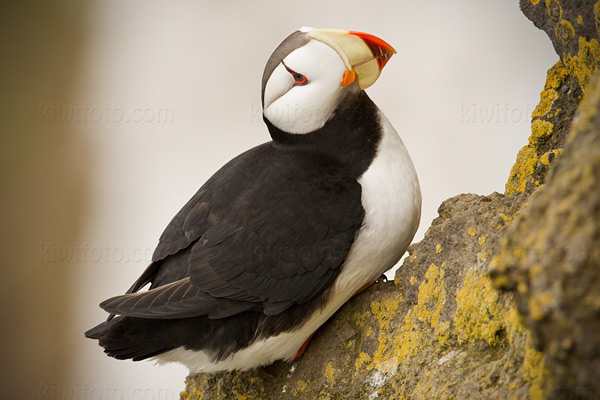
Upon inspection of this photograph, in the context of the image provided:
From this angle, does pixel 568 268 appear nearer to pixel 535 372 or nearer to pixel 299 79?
pixel 535 372

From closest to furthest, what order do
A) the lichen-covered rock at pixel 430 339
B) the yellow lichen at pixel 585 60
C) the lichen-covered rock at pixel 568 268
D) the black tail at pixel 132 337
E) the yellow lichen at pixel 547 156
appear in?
the lichen-covered rock at pixel 568 268
the lichen-covered rock at pixel 430 339
the yellow lichen at pixel 585 60
the yellow lichen at pixel 547 156
the black tail at pixel 132 337

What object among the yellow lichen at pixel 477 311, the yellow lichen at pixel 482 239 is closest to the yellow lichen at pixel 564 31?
the yellow lichen at pixel 482 239

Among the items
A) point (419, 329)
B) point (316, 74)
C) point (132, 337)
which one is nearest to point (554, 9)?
point (316, 74)

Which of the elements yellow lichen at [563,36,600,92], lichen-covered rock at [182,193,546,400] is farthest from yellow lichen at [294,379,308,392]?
yellow lichen at [563,36,600,92]

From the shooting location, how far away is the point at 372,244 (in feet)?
6.89

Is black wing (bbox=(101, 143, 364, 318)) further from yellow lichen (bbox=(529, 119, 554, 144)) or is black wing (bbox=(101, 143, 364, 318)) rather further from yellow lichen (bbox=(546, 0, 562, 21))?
yellow lichen (bbox=(546, 0, 562, 21))

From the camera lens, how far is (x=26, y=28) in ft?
18.0

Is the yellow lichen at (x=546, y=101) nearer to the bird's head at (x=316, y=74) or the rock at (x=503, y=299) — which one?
the rock at (x=503, y=299)

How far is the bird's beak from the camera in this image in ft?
7.05

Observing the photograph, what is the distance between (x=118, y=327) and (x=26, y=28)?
4169 mm

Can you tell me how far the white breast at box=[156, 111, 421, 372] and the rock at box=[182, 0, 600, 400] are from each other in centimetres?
8

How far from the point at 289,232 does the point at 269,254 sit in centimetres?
9

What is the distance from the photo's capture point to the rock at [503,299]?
1.02 meters

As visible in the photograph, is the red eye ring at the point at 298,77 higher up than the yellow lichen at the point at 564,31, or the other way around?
the red eye ring at the point at 298,77
